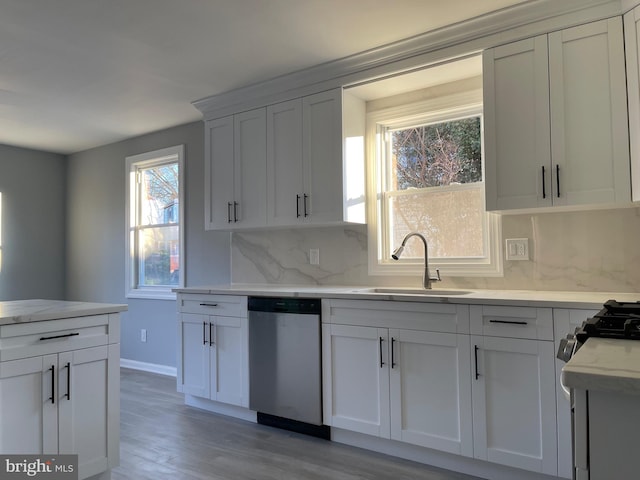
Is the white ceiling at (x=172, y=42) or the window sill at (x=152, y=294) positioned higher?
the white ceiling at (x=172, y=42)

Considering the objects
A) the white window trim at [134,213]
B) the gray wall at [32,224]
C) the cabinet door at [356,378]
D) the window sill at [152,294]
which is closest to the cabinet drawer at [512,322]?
the cabinet door at [356,378]

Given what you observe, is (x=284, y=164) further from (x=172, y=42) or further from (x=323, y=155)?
(x=172, y=42)

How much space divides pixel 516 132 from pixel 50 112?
390 centimetres

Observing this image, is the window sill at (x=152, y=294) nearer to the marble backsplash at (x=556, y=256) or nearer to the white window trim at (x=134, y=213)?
the white window trim at (x=134, y=213)

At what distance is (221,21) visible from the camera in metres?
2.50

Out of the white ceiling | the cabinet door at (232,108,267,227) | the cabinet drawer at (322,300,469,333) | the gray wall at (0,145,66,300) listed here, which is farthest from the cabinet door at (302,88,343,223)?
the gray wall at (0,145,66,300)

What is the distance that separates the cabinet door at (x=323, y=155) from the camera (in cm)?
306

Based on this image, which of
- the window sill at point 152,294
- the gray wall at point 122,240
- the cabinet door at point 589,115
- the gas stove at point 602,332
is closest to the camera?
the gas stove at point 602,332

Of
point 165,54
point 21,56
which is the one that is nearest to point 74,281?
point 21,56

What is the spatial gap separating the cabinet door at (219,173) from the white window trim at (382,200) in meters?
1.14

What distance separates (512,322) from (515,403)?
39 cm

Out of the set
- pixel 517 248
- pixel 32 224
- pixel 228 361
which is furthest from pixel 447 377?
pixel 32 224

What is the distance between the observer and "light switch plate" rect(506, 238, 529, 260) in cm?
268

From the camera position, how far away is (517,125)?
2410 millimetres
